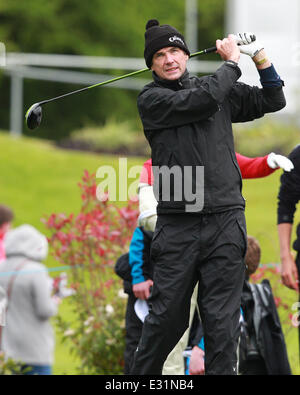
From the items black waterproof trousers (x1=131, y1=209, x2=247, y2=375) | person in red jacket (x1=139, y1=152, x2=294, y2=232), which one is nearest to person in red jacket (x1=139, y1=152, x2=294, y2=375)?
person in red jacket (x1=139, y1=152, x2=294, y2=232)

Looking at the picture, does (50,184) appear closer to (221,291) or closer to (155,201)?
(155,201)

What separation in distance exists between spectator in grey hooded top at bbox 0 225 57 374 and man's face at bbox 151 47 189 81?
135 inches

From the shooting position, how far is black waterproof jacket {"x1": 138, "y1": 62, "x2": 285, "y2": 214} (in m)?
4.99

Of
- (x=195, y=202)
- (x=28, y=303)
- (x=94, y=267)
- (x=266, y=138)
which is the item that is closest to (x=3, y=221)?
(x=28, y=303)

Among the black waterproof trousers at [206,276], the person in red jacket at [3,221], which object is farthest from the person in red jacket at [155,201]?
the person in red jacket at [3,221]

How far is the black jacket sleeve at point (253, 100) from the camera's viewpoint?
5266mm

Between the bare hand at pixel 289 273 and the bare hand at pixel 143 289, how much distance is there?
1081mm

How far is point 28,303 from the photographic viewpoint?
328 inches

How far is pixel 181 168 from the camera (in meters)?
5.04

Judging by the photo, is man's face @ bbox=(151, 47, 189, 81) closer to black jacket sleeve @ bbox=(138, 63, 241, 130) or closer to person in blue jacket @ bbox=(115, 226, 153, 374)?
black jacket sleeve @ bbox=(138, 63, 241, 130)

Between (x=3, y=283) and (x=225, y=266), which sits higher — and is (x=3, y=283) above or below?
above

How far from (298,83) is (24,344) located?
1196cm
